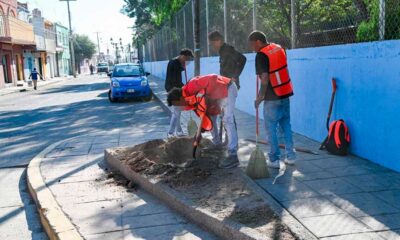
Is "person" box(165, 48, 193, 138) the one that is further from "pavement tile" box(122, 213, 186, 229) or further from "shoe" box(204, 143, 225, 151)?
"pavement tile" box(122, 213, 186, 229)

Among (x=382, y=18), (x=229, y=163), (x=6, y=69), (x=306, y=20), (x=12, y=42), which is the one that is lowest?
(x=229, y=163)

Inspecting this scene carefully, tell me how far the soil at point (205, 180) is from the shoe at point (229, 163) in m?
0.10

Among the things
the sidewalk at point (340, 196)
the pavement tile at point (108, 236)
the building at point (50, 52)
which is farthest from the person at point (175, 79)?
the building at point (50, 52)

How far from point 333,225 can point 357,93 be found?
2.75 metres

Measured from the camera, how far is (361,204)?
4.14m

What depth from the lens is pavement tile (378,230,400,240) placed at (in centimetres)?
338

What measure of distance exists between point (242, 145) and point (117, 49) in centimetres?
10696

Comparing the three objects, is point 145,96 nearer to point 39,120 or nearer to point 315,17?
point 39,120

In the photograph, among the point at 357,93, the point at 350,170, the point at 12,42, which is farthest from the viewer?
the point at 12,42

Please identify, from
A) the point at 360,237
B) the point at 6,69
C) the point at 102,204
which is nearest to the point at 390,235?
the point at 360,237

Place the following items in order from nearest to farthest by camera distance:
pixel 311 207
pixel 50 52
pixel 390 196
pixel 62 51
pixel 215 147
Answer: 1. pixel 311 207
2. pixel 390 196
3. pixel 215 147
4. pixel 50 52
5. pixel 62 51

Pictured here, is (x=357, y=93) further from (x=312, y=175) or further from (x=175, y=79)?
(x=175, y=79)

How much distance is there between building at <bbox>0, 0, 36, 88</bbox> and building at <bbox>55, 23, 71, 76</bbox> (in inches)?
873

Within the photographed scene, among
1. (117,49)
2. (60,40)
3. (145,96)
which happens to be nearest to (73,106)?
(145,96)
